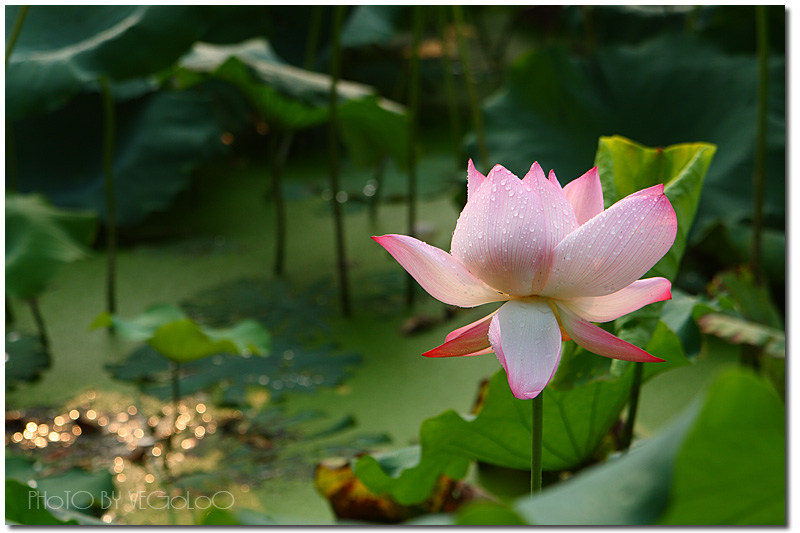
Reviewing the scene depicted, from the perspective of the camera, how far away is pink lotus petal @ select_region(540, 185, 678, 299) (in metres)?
0.37

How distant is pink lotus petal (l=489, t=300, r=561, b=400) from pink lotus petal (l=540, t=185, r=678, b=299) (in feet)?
0.09

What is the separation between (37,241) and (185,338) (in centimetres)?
41

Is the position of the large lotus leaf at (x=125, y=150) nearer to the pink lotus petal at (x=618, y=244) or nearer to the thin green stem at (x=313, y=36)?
the thin green stem at (x=313, y=36)

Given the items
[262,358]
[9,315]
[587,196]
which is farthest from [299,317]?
[587,196]

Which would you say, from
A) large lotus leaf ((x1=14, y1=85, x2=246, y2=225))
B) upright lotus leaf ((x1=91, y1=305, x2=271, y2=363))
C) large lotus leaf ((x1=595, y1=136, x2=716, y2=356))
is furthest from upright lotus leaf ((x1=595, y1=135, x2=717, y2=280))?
large lotus leaf ((x1=14, y1=85, x2=246, y2=225))

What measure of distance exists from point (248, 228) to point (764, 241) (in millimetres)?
1481

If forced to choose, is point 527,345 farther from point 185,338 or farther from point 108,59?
point 108,59

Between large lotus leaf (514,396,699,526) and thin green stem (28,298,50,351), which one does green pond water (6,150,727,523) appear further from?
large lotus leaf (514,396,699,526)

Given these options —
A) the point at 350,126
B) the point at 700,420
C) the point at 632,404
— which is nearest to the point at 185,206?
the point at 350,126

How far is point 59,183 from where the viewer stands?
2.10 metres

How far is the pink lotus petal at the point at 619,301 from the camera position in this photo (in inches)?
15.6

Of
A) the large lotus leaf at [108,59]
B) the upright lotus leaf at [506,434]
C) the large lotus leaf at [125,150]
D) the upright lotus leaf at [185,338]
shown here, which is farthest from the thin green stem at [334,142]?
the upright lotus leaf at [506,434]

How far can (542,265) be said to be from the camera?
38cm

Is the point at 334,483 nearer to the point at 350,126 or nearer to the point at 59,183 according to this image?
the point at 350,126
